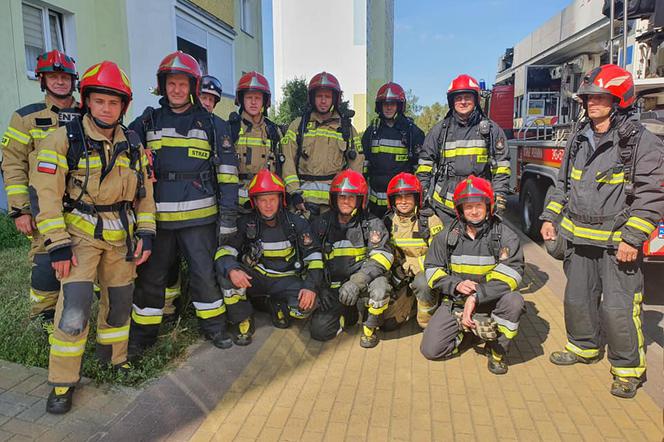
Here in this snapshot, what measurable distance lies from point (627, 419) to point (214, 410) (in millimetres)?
2335

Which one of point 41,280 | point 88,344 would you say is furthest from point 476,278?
point 41,280

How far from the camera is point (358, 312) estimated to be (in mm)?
4113

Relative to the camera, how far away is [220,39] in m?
12.2

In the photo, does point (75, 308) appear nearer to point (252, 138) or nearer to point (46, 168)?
point (46, 168)

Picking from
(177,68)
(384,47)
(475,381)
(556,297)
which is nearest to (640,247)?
(475,381)

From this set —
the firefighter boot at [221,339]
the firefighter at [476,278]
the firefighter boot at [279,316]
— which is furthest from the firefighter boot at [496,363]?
the firefighter boot at [221,339]

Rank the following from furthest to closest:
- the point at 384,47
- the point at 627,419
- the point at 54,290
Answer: the point at 384,47
the point at 54,290
the point at 627,419

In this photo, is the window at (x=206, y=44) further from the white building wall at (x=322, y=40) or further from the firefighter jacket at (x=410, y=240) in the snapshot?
the white building wall at (x=322, y=40)

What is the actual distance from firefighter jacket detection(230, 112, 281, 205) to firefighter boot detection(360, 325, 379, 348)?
5.15ft

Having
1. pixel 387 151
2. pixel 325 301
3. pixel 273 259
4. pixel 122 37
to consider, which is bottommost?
pixel 325 301

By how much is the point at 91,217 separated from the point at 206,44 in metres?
9.76

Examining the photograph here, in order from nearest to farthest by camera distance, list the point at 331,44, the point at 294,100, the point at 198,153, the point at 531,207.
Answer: the point at 198,153 → the point at 531,207 → the point at 294,100 → the point at 331,44

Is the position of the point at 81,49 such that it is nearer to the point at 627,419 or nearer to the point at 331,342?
the point at 331,342

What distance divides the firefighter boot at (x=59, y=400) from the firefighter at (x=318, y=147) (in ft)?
7.57
